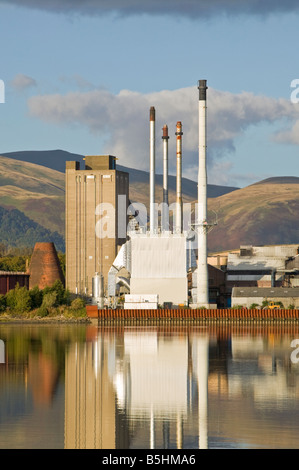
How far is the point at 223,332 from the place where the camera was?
7969cm

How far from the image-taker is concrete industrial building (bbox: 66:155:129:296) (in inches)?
4350

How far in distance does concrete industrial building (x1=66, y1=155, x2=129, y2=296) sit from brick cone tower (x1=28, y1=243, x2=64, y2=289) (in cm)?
434

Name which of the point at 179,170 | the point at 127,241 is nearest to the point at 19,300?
the point at 127,241

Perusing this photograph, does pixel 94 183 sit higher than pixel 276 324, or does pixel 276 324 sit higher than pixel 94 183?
pixel 94 183

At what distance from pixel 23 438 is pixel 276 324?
61891 mm

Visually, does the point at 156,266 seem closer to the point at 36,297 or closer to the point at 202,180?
the point at 202,180

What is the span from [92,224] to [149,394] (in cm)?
7360

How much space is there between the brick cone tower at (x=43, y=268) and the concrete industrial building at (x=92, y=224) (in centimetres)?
434

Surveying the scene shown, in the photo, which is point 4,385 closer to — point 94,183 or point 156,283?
point 156,283

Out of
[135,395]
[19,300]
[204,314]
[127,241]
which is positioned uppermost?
[127,241]

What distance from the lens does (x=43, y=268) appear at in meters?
107

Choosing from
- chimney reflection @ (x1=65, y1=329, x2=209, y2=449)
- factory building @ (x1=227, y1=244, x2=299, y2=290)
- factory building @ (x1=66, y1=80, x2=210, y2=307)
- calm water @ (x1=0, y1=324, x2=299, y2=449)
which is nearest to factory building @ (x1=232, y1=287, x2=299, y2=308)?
factory building @ (x1=66, y1=80, x2=210, y2=307)

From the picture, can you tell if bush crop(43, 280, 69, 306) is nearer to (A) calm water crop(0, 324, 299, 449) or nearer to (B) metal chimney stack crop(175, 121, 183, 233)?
(B) metal chimney stack crop(175, 121, 183, 233)
